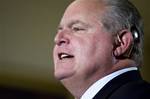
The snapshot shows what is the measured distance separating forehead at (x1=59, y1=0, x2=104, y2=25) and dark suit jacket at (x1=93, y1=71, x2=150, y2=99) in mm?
202

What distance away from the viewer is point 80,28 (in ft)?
3.83

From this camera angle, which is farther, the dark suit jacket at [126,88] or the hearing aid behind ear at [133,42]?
the hearing aid behind ear at [133,42]

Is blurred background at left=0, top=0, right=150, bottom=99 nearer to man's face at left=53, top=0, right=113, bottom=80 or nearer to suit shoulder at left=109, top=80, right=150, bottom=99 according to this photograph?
man's face at left=53, top=0, right=113, bottom=80

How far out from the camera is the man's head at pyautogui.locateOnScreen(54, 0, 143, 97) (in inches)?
44.5

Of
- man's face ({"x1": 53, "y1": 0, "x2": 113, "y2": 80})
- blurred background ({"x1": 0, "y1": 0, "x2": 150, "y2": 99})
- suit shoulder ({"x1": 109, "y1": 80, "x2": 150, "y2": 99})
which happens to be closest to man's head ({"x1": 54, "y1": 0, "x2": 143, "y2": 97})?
man's face ({"x1": 53, "y1": 0, "x2": 113, "y2": 80})

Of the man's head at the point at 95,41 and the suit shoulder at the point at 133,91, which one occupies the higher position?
the man's head at the point at 95,41

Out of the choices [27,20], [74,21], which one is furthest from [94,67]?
[27,20]

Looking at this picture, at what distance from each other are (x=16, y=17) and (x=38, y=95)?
1.61 feet

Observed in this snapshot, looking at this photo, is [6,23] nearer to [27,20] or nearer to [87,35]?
[27,20]

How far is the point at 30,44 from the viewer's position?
2484 mm

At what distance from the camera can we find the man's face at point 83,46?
1128mm

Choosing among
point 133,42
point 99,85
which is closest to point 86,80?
point 99,85

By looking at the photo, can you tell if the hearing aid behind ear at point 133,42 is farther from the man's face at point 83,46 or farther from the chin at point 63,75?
the chin at point 63,75

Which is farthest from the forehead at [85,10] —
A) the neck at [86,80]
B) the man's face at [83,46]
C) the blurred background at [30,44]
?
the blurred background at [30,44]
